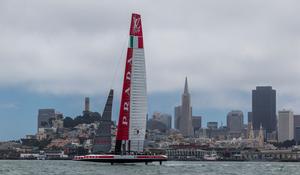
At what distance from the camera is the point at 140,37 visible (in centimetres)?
9706

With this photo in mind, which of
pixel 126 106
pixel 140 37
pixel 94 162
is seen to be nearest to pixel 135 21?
pixel 140 37

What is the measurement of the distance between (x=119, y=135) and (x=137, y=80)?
24.8 feet

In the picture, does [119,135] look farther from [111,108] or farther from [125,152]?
[111,108]

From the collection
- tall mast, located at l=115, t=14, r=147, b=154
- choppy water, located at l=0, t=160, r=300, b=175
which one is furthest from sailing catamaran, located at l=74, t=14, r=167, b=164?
choppy water, located at l=0, t=160, r=300, b=175

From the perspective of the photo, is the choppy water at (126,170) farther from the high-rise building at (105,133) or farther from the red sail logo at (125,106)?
the red sail logo at (125,106)

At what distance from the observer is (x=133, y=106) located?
96.8 metres

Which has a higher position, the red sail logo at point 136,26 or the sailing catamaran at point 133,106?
the red sail logo at point 136,26

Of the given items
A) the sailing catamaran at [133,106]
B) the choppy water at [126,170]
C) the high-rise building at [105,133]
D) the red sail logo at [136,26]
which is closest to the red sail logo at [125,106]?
the sailing catamaran at [133,106]

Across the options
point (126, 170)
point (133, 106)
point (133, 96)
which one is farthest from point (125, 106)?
point (126, 170)

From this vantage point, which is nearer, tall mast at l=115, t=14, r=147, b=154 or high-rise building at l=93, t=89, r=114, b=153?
tall mast at l=115, t=14, r=147, b=154

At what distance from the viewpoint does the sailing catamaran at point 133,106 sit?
9600cm

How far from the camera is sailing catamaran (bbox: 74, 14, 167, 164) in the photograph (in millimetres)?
96000

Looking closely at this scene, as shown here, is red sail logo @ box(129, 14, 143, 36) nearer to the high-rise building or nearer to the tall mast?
the tall mast

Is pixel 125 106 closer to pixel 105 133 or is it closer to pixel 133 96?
pixel 133 96
